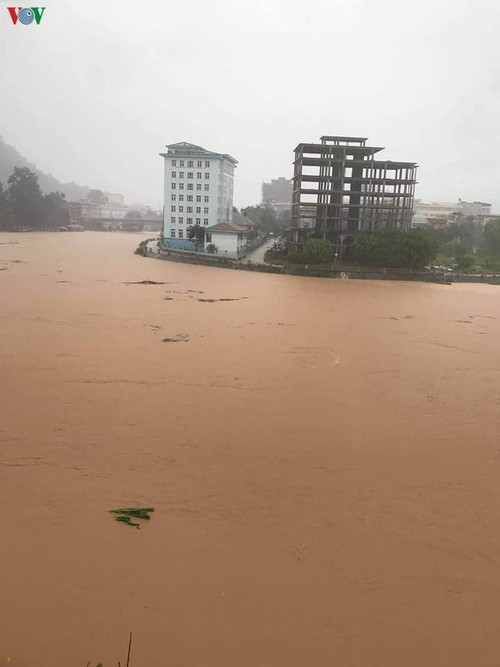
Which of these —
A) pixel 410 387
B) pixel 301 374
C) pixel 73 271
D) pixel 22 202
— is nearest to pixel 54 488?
pixel 301 374

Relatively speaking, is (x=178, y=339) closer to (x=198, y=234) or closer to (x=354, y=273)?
(x=354, y=273)

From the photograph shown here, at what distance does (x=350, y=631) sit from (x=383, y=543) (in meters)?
0.79

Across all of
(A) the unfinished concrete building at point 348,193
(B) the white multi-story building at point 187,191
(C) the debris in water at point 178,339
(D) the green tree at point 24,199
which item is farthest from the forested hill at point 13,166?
(C) the debris in water at point 178,339

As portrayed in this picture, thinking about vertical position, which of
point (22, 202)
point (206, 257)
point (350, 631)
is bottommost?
point (350, 631)

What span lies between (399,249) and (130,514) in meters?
16.3

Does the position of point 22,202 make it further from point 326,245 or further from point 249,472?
point 249,472

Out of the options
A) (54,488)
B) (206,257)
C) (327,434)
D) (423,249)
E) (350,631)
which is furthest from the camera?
(206,257)

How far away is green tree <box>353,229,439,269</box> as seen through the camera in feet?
59.5

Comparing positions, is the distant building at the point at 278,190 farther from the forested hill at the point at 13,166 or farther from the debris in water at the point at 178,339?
the debris in water at the point at 178,339

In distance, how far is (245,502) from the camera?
3.82 m

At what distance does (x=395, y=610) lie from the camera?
2.91m

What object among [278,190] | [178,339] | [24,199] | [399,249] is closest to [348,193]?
[399,249]

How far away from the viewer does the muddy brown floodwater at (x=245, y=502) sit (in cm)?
271

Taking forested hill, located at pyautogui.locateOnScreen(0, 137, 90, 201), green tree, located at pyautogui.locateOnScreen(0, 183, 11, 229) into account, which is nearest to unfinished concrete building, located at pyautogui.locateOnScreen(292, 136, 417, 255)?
green tree, located at pyautogui.locateOnScreen(0, 183, 11, 229)
